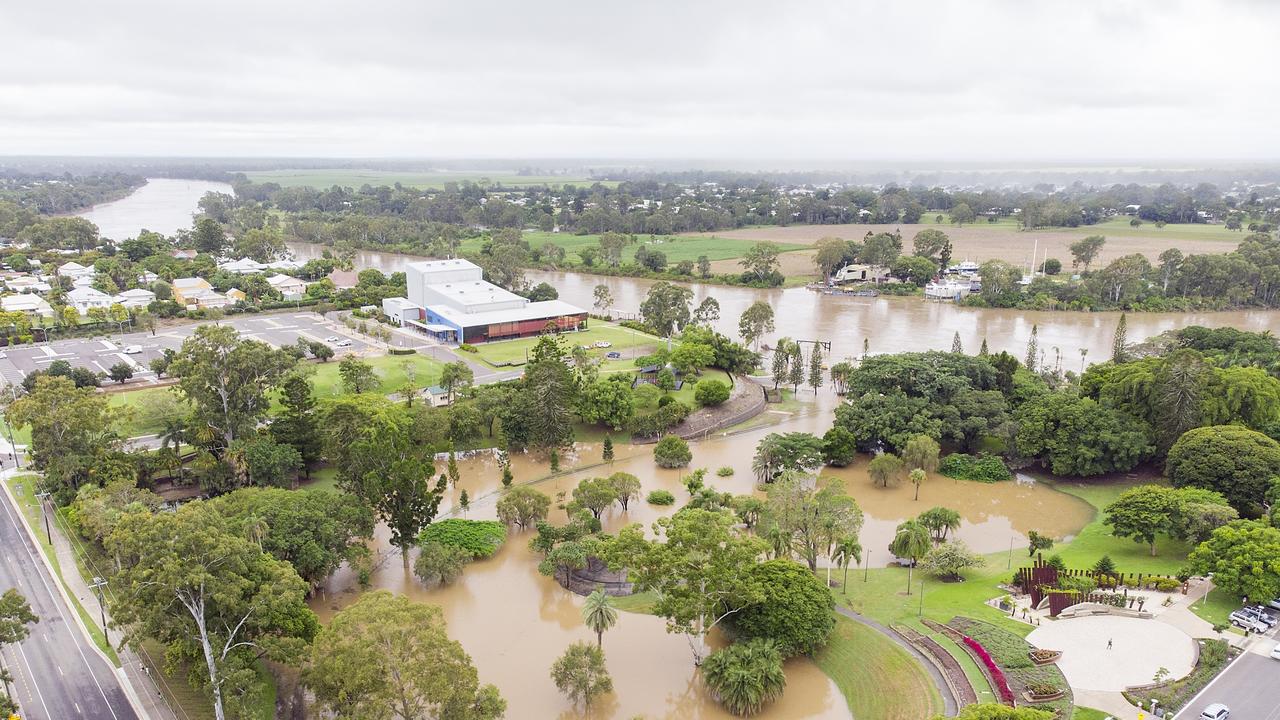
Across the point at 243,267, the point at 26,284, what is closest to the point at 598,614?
the point at 243,267

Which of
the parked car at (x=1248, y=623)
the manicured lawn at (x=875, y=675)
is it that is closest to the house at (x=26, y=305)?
the manicured lawn at (x=875, y=675)

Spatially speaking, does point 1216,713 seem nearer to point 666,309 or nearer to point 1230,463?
point 1230,463

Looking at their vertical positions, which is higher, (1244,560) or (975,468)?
(1244,560)

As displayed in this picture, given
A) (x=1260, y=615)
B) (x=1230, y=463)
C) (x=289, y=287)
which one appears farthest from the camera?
(x=289, y=287)

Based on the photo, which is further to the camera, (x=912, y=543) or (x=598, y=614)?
(x=912, y=543)

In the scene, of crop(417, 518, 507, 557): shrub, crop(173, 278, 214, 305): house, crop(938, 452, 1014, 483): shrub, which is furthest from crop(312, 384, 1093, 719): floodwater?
crop(173, 278, 214, 305): house

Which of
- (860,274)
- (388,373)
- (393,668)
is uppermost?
(860,274)

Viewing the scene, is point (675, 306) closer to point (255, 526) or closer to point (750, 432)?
point (750, 432)
